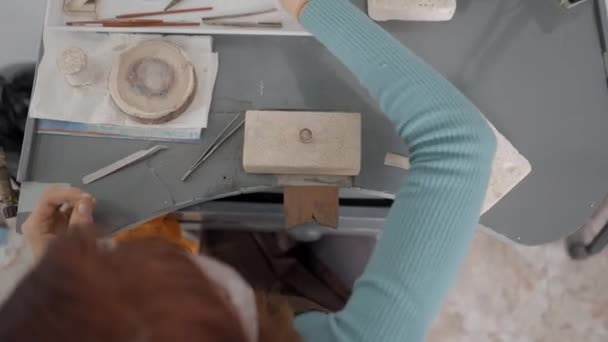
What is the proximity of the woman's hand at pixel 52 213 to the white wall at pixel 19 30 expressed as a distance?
49cm

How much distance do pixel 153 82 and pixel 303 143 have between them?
0.77 ft

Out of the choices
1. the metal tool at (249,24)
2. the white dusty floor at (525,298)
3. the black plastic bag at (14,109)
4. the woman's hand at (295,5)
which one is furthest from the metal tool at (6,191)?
the white dusty floor at (525,298)

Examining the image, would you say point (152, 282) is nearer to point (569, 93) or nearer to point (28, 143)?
point (28, 143)

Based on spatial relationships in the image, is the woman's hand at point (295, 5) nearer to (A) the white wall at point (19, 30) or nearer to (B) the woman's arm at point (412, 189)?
(B) the woman's arm at point (412, 189)

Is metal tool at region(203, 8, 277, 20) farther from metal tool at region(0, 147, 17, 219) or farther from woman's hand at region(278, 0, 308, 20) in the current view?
metal tool at region(0, 147, 17, 219)

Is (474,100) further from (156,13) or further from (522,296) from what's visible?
(522,296)

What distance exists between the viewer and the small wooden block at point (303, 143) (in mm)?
766

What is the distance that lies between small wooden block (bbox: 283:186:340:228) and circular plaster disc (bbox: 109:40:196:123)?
20 centimetres

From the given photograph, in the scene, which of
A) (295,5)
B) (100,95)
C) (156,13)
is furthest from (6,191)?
(295,5)

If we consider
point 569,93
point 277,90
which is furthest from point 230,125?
point 569,93

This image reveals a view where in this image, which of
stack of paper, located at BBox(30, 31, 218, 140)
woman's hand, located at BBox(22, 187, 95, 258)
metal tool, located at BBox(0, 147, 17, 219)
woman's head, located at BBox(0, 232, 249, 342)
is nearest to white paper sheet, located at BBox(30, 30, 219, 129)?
stack of paper, located at BBox(30, 31, 218, 140)

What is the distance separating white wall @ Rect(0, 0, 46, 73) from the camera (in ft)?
3.44

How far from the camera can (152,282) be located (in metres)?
0.38

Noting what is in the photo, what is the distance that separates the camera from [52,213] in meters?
0.74
